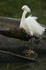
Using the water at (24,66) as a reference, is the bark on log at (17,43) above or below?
above

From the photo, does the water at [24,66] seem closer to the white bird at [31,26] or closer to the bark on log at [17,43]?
the bark on log at [17,43]

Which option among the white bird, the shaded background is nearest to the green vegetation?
the shaded background

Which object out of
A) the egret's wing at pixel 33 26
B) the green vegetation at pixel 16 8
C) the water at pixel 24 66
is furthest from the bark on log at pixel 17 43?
the green vegetation at pixel 16 8

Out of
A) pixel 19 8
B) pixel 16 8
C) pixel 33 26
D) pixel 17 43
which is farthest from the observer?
pixel 16 8

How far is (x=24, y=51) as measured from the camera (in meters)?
11.5

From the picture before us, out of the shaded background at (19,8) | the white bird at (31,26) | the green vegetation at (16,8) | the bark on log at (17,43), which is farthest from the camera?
the green vegetation at (16,8)

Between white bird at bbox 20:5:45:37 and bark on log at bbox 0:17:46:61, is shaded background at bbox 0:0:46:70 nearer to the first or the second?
bark on log at bbox 0:17:46:61

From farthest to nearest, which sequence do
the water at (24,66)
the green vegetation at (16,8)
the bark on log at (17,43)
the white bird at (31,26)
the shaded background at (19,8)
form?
the green vegetation at (16,8), the shaded background at (19,8), the white bird at (31,26), the bark on log at (17,43), the water at (24,66)

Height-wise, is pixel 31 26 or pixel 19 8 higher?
pixel 19 8

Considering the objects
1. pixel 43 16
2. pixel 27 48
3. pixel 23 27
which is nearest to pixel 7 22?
pixel 23 27

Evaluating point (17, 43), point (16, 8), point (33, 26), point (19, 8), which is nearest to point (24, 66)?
point (17, 43)

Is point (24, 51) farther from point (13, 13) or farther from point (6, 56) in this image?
point (13, 13)

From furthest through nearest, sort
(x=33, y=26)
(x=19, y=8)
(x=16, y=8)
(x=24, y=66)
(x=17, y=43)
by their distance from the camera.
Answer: (x=16, y=8)
(x=19, y=8)
(x=33, y=26)
(x=17, y=43)
(x=24, y=66)

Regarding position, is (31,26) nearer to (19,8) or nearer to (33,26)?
(33,26)
